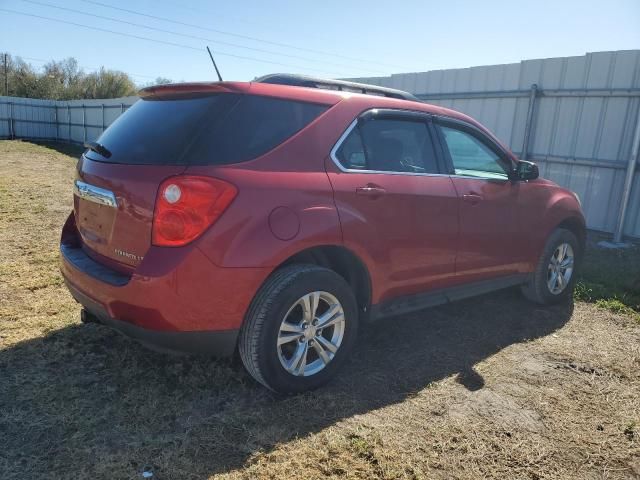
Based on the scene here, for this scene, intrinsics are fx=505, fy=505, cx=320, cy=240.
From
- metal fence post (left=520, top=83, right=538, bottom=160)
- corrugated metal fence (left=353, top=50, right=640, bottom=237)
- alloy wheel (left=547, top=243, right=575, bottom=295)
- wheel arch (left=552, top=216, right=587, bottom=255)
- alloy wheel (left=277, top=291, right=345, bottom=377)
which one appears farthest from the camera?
metal fence post (left=520, top=83, right=538, bottom=160)

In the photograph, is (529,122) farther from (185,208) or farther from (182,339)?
(182,339)

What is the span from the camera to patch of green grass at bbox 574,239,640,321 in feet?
16.4

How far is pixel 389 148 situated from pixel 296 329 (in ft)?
4.54

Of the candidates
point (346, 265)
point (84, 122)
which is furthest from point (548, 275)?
point (84, 122)

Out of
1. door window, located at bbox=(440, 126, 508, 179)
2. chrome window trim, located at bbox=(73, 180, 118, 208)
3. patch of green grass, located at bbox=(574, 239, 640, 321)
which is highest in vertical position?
door window, located at bbox=(440, 126, 508, 179)

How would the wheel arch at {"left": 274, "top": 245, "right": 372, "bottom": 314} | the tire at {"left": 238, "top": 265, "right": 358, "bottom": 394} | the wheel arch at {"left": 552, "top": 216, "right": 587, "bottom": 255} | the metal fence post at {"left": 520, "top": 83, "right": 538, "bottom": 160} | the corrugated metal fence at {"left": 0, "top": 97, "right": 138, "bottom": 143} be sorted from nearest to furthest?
the tire at {"left": 238, "top": 265, "right": 358, "bottom": 394}, the wheel arch at {"left": 274, "top": 245, "right": 372, "bottom": 314}, the wheel arch at {"left": 552, "top": 216, "right": 587, "bottom": 255}, the metal fence post at {"left": 520, "top": 83, "right": 538, "bottom": 160}, the corrugated metal fence at {"left": 0, "top": 97, "right": 138, "bottom": 143}

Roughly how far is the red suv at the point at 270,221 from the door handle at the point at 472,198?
0.01 metres

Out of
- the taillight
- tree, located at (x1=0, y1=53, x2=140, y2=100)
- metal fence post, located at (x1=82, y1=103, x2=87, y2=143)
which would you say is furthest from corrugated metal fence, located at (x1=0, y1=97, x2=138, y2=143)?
the taillight

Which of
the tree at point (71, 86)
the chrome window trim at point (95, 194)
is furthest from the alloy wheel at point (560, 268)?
the tree at point (71, 86)

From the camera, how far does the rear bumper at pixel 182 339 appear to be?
2572 millimetres

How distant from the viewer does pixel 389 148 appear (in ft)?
11.2

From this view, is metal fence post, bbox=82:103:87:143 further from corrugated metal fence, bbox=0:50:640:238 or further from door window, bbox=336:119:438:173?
door window, bbox=336:119:438:173

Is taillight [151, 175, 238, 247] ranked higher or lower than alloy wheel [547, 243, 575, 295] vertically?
higher

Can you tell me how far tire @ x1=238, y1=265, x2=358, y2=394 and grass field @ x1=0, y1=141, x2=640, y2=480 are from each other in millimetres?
159
